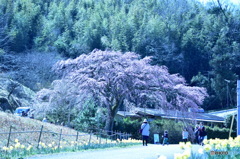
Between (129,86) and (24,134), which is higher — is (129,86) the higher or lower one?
the higher one

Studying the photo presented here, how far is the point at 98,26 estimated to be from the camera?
64.9 meters

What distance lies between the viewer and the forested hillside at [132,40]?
171 ft

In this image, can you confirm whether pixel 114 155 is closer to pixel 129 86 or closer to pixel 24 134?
pixel 24 134

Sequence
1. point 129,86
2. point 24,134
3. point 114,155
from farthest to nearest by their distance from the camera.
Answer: point 129,86 < point 24,134 < point 114,155

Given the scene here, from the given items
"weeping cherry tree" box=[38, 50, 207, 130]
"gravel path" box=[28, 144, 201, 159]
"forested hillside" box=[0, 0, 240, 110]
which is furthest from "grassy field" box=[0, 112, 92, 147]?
"forested hillside" box=[0, 0, 240, 110]

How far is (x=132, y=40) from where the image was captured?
6028 cm

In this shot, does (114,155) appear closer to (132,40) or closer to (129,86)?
(129,86)

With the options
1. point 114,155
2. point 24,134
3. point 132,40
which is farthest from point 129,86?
point 132,40

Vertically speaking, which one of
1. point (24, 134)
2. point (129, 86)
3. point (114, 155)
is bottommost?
point (114, 155)

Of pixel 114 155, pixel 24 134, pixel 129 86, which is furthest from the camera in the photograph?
pixel 129 86

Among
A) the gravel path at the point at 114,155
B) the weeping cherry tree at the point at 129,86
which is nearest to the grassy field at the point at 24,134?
the gravel path at the point at 114,155

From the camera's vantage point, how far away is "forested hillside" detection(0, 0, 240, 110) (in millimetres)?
52094

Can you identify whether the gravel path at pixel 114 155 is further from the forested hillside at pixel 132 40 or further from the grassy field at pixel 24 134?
the forested hillside at pixel 132 40

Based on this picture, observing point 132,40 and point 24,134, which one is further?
point 132,40
